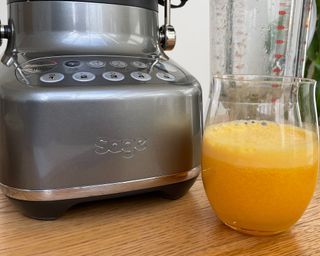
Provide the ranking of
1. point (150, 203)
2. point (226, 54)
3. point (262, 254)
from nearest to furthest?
point (262, 254)
point (150, 203)
point (226, 54)

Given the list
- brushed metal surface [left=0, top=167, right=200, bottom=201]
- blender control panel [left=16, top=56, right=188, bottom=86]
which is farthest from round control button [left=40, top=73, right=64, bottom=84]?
brushed metal surface [left=0, top=167, right=200, bottom=201]

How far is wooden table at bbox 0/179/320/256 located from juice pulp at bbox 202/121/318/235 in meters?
0.02

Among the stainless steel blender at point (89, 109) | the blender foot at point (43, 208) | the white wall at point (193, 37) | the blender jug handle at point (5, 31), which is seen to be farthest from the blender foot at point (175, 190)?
the white wall at point (193, 37)

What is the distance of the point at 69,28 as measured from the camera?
0.43m

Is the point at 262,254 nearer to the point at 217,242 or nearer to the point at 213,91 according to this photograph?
the point at 217,242

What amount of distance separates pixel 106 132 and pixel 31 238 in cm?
12

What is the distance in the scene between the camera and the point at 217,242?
1.18 ft

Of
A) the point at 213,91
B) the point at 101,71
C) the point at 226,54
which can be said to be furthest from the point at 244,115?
the point at 226,54

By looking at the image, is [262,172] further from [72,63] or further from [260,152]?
[72,63]

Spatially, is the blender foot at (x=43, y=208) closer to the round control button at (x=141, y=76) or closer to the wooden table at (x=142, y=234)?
the wooden table at (x=142, y=234)

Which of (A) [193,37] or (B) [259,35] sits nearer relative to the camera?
(B) [259,35]

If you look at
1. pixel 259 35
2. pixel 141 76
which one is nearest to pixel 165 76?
pixel 141 76

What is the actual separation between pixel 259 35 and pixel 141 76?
1.30 feet

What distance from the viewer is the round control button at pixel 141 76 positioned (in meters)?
0.41
